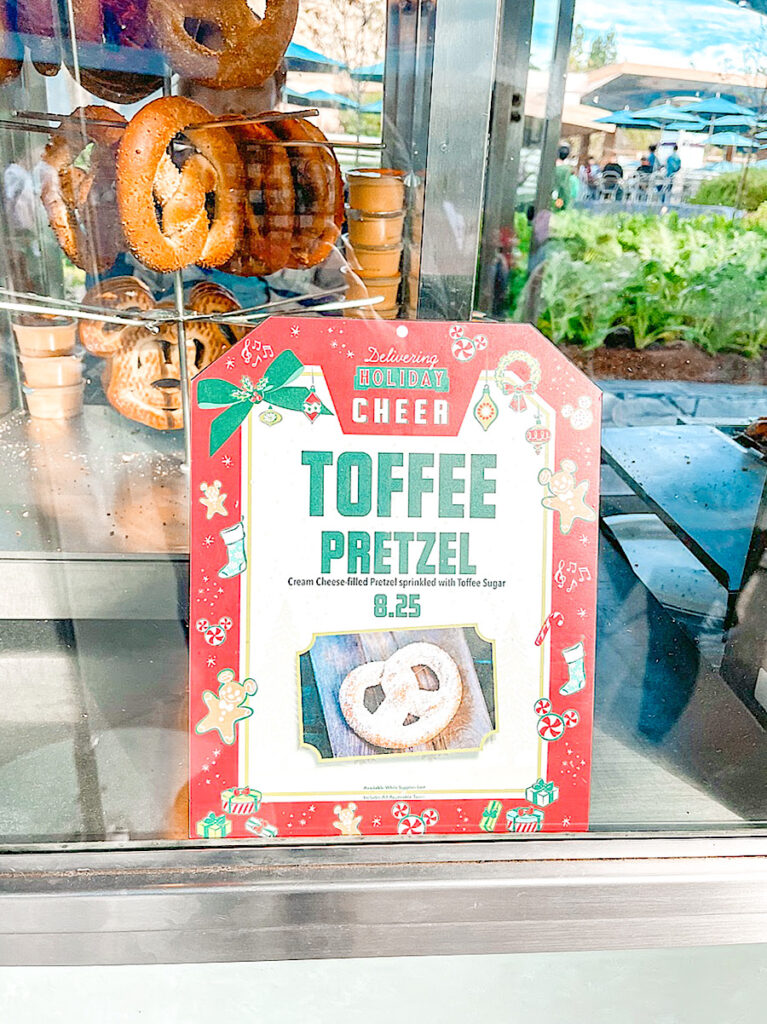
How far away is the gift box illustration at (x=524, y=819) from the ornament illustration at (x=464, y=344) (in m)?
0.33

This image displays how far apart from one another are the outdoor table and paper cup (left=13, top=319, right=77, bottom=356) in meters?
0.74

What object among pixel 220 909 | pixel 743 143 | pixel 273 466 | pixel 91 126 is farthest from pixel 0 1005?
pixel 743 143

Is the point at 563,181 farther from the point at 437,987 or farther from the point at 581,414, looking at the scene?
the point at 437,987

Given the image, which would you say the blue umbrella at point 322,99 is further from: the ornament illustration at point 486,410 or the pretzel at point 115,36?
the ornament illustration at point 486,410

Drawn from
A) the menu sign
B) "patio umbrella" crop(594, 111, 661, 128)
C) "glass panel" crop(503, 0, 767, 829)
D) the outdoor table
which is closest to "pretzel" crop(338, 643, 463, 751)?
the menu sign

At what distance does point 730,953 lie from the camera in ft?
2.26

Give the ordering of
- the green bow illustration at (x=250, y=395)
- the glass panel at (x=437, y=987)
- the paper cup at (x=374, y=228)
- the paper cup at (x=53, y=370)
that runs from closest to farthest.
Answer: the green bow illustration at (x=250, y=395) < the glass panel at (x=437, y=987) < the paper cup at (x=374, y=228) < the paper cup at (x=53, y=370)

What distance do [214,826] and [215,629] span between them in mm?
149

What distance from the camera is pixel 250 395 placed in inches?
21.0

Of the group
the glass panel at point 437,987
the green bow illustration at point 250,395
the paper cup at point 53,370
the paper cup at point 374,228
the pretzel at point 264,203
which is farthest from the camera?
the paper cup at point 53,370

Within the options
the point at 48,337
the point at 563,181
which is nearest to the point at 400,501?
the point at 563,181

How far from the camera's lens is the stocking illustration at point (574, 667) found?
1.89 ft

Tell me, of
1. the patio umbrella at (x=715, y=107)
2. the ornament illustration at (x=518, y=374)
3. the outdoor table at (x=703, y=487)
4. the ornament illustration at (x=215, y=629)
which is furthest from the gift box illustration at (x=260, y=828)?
the patio umbrella at (x=715, y=107)

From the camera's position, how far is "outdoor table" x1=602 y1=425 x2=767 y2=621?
83 cm
